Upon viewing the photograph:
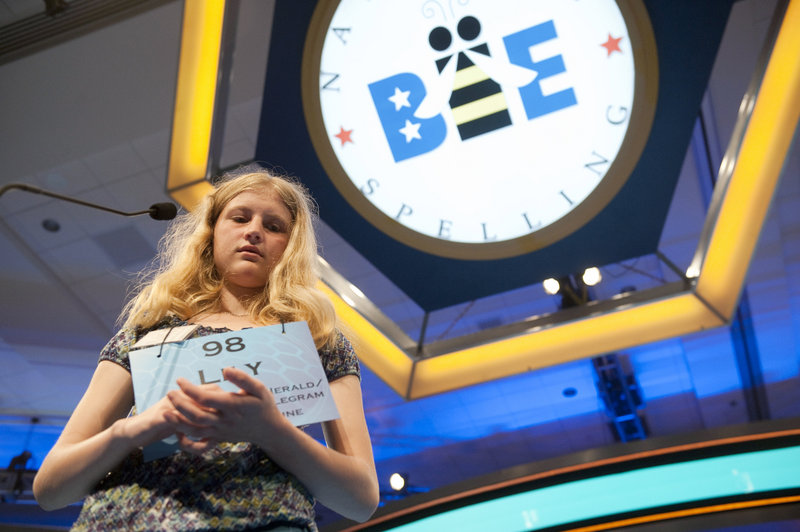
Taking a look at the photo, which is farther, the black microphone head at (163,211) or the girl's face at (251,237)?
the black microphone head at (163,211)

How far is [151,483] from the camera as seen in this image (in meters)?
1.01

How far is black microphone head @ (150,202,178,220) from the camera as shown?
6.45 ft

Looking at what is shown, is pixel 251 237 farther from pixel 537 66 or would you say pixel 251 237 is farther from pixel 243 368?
pixel 537 66

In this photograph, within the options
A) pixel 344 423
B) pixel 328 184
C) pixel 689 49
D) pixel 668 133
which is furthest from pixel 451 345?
pixel 344 423

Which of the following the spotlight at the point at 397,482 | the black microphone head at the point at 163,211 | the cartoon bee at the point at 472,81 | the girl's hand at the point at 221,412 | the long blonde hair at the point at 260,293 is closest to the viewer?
the girl's hand at the point at 221,412

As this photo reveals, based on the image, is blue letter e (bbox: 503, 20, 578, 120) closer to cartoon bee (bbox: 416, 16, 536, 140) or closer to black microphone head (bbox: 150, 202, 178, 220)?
cartoon bee (bbox: 416, 16, 536, 140)

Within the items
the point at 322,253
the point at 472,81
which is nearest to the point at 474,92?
the point at 472,81

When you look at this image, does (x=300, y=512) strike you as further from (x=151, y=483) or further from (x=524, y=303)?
(x=524, y=303)

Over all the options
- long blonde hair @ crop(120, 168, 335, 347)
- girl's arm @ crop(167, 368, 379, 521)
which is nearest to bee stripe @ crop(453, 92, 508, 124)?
long blonde hair @ crop(120, 168, 335, 347)

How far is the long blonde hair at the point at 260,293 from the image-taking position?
1.23 meters

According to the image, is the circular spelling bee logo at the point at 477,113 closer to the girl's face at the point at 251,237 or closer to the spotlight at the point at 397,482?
the girl's face at the point at 251,237

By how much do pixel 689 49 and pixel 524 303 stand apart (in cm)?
430

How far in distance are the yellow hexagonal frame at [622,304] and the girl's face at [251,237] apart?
3.58 ft

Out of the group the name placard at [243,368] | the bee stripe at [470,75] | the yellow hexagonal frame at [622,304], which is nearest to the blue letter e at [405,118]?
the bee stripe at [470,75]
